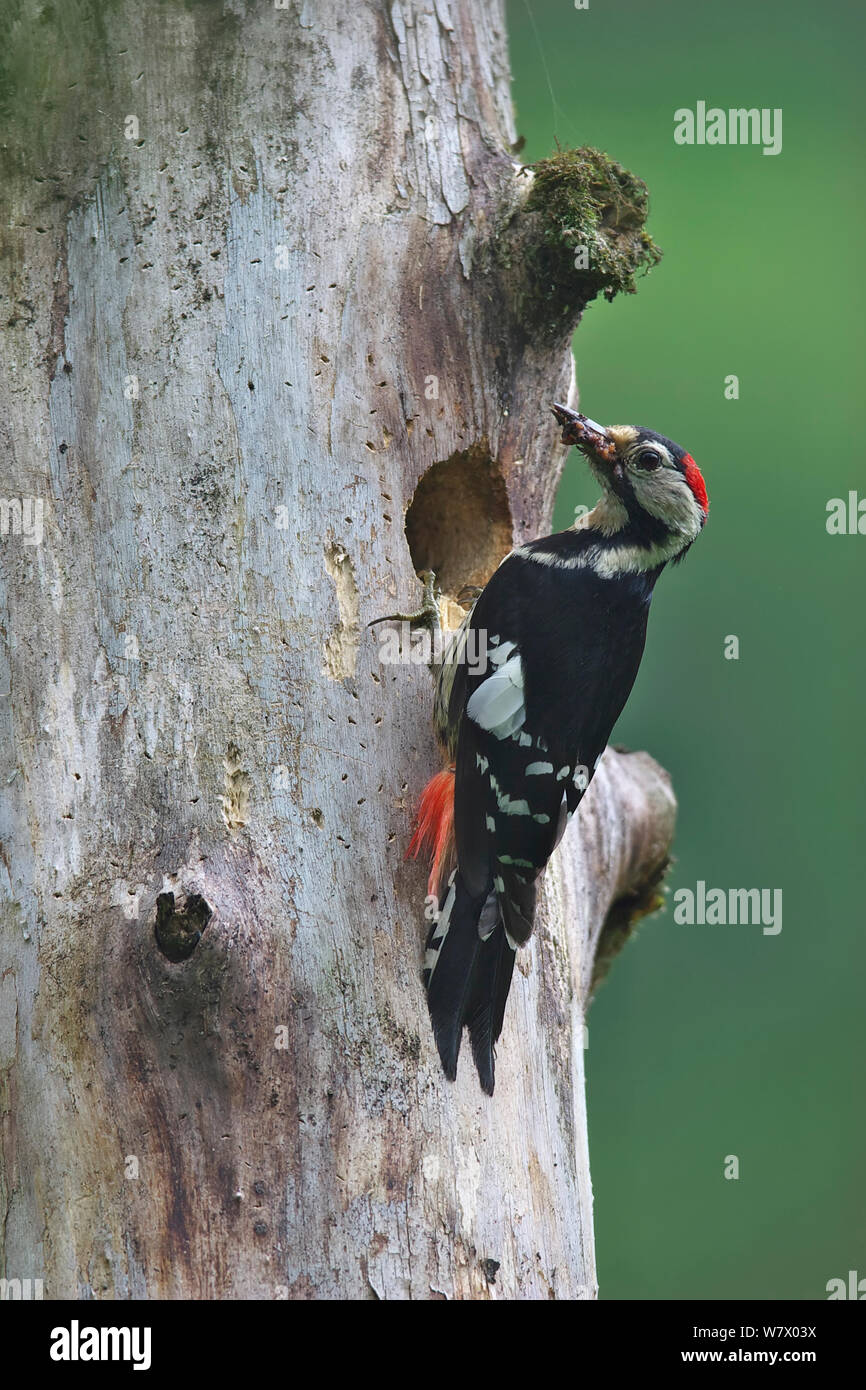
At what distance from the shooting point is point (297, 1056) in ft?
7.10

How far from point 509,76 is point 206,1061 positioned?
2282 mm

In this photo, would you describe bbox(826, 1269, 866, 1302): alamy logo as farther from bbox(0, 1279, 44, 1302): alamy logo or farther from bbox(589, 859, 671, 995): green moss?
bbox(0, 1279, 44, 1302): alamy logo

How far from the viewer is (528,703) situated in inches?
109

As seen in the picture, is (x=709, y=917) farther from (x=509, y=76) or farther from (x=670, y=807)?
(x=509, y=76)

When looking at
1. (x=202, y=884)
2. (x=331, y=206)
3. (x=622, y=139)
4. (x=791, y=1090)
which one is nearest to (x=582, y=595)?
(x=331, y=206)

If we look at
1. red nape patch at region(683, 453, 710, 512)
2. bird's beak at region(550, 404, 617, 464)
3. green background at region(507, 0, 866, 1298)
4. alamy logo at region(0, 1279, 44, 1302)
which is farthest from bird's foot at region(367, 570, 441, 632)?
green background at region(507, 0, 866, 1298)

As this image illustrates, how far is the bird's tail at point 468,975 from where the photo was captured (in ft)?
7.57

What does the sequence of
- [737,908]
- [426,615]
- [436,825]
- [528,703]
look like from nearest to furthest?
[436,825] < [426,615] < [528,703] < [737,908]

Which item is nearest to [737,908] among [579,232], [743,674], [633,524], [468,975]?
[743,674]

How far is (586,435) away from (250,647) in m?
0.99

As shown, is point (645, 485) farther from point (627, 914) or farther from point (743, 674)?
point (743, 674)

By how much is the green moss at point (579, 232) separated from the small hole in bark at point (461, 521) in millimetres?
354
